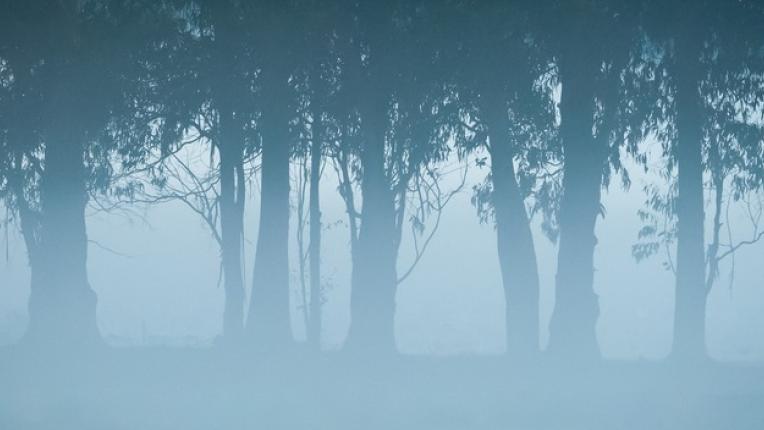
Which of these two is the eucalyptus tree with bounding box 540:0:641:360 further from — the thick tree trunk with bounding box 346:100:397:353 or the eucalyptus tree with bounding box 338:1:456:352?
the thick tree trunk with bounding box 346:100:397:353

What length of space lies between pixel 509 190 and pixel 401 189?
11.0ft

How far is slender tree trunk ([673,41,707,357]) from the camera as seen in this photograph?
1823 centimetres

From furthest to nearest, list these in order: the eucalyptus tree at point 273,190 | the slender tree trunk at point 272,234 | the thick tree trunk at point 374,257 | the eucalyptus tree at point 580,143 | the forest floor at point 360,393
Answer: the slender tree trunk at point 272,234 → the eucalyptus tree at point 273,190 → the thick tree trunk at point 374,257 → the eucalyptus tree at point 580,143 → the forest floor at point 360,393

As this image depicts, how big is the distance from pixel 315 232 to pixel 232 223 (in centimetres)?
243

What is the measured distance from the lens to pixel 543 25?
17.7 metres

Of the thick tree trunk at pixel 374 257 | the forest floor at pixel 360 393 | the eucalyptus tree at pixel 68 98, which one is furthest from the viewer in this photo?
the eucalyptus tree at pixel 68 98

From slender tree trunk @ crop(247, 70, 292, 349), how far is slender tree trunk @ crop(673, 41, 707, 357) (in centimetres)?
660

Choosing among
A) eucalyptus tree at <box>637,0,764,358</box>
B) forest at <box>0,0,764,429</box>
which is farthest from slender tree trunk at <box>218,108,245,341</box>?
eucalyptus tree at <box>637,0,764,358</box>

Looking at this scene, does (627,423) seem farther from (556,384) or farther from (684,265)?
(684,265)

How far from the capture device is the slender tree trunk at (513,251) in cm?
1803

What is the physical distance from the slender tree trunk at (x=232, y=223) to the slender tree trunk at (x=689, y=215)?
7.66 metres

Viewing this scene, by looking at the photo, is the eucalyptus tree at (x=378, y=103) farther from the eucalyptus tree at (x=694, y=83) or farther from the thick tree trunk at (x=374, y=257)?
the eucalyptus tree at (x=694, y=83)

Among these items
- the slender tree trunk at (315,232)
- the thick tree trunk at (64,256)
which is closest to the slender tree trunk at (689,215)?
the slender tree trunk at (315,232)

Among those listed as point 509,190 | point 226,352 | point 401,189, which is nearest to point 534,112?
point 509,190
